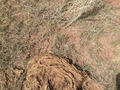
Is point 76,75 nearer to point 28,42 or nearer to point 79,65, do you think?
point 79,65

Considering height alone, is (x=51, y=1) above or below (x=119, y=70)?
above

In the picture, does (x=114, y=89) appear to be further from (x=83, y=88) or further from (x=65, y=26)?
(x=65, y=26)

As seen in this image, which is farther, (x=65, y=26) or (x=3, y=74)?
(x=65, y=26)

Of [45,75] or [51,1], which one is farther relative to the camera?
[51,1]

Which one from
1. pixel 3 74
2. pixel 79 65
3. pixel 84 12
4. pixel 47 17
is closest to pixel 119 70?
pixel 79 65


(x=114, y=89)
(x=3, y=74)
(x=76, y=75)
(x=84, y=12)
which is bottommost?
(x=114, y=89)

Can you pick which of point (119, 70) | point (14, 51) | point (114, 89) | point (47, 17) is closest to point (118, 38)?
point (119, 70)
